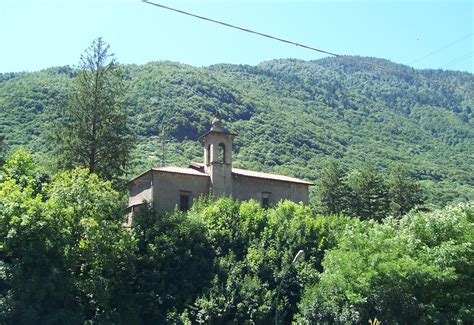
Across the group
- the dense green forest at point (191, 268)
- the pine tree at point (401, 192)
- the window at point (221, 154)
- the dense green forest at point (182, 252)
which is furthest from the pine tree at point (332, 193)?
the dense green forest at point (191, 268)

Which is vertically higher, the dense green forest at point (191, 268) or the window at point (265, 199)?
the window at point (265, 199)

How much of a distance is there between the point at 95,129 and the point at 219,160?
8.61 meters

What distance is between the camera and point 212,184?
4028cm

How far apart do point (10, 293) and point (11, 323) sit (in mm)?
1335

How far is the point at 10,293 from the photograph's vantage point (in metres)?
26.9

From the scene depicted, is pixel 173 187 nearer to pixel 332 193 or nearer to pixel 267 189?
pixel 267 189

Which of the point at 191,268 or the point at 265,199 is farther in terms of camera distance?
the point at 265,199

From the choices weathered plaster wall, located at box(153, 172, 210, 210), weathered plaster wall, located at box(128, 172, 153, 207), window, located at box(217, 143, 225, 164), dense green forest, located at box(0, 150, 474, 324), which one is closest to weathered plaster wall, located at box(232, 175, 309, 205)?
window, located at box(217, 143, 225, 164)

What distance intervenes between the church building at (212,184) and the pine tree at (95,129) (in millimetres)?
2254

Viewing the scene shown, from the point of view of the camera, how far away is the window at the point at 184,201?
3950 cm

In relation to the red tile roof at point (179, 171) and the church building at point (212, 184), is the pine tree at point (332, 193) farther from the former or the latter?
the red tile roof at point (179, 171)

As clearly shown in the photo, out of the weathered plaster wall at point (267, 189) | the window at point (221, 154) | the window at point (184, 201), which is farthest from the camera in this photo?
the weathered plaster wall at point (267, 189)

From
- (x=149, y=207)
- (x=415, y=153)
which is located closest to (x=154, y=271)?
(x=149, y=207)

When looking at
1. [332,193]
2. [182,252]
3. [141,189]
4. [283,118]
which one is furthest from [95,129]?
[283,118]
